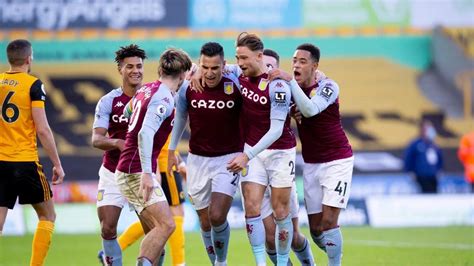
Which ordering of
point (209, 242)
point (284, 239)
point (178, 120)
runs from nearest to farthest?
point (284, 239)
point (178, 120)
point (209, 242)

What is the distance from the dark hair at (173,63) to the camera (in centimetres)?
1024

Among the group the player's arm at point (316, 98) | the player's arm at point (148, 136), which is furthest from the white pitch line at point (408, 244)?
the player's arm at point (148, 136)

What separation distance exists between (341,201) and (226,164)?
138 cm

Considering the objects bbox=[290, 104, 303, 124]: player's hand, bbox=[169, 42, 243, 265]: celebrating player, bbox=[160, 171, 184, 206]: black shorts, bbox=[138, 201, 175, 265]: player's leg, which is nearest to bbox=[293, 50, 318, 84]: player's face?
bbox=[290, 104, 303, 124]: player's hand

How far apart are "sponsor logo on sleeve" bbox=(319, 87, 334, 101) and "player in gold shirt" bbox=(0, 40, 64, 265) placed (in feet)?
10.1

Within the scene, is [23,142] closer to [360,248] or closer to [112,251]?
[112,251]

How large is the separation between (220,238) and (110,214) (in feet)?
4.32

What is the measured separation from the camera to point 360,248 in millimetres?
16734

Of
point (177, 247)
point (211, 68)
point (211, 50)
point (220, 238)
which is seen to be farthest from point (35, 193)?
point (211, 50)

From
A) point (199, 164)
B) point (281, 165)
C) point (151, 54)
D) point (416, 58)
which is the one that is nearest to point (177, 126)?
point (199, 164)

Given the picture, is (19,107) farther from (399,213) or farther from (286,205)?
(399,213)

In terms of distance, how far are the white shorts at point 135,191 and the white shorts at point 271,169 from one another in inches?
56.7

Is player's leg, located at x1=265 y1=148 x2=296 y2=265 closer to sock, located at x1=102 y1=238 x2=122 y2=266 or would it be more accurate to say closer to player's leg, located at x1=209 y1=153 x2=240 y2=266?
player's leg, located at x1=209 y1=153 x2=240 y2=266

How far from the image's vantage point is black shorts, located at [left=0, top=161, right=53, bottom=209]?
36.6 feet
